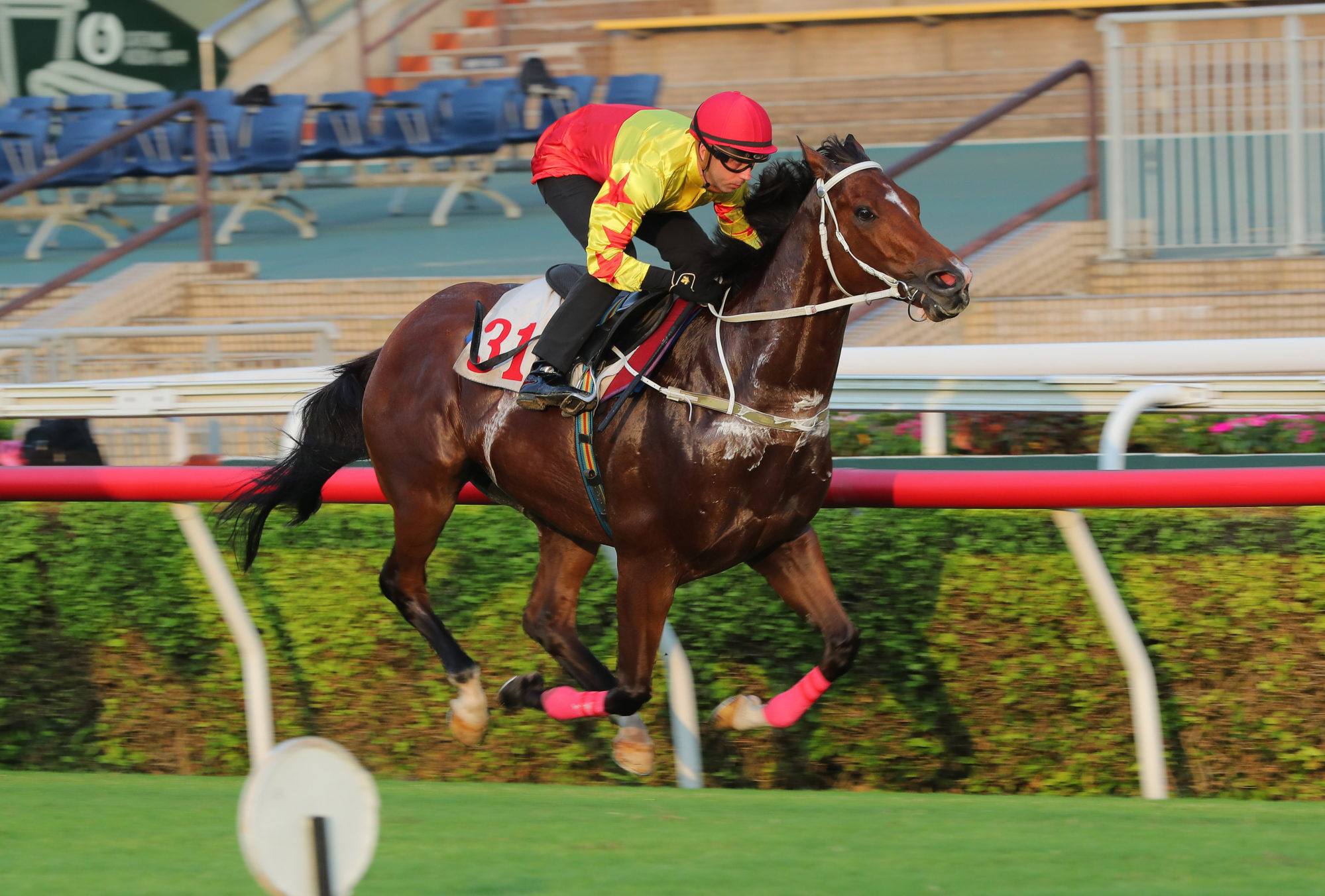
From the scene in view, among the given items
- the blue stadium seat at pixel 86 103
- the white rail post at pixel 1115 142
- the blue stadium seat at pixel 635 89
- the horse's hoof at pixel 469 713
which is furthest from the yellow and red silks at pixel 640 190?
the blue stadium seat at pixel 86 103

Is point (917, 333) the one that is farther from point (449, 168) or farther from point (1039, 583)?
point (449, 168)

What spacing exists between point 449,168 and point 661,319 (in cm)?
885

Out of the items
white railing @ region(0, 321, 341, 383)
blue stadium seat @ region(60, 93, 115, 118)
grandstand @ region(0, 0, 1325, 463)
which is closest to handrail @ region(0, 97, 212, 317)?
grandstand @ region(0, 0, 1325, 463)

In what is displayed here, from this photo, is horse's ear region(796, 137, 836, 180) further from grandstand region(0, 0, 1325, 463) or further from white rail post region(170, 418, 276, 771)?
grandstand region(0, 0, 1325, 463)

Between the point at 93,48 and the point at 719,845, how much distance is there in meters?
15.2

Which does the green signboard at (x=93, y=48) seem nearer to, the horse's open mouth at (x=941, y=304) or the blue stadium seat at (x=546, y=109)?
the blue stadium seat at (x=546, y=109)

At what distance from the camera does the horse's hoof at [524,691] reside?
12.7ft

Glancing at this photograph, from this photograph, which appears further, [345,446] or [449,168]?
[449,168]

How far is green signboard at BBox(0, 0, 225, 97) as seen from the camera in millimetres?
15906

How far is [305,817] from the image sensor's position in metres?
2.17

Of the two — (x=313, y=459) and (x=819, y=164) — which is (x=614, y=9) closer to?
(x=313, y=459)

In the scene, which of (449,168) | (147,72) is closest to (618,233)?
(449,168)

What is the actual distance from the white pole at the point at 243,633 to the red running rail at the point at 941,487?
69mm

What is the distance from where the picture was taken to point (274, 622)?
14.3 feet
